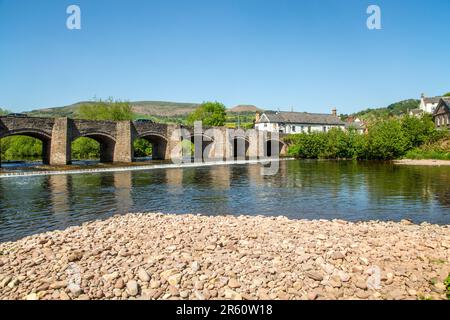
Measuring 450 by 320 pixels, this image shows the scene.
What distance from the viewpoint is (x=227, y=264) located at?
26.1ft

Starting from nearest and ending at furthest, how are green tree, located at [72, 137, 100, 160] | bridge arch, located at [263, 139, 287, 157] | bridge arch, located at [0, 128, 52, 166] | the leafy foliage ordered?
1. bridge arch, located at [0, 128, 52, 166]
2. green tree, located at [72, 137, 100, 160]
3. the leafy foliage
4. bridge arch, located at [263, 139, 287, 157]

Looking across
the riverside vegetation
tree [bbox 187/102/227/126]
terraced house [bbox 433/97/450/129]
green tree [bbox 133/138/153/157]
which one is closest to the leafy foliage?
green tree [bbox 133/138/153/157]

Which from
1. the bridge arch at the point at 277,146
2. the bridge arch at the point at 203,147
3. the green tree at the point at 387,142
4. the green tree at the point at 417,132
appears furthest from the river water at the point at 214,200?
the bridge arch at the point at 277,146

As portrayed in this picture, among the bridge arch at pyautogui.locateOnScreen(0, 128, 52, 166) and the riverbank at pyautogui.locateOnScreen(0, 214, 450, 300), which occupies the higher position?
the bridge arch at pyautogui.locateOnScreen(0, 128, 52, 166)

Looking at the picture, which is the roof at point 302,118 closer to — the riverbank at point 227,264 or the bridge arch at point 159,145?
the bridge arch at point 159,145

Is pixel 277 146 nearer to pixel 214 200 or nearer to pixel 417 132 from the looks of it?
pixel 417 132

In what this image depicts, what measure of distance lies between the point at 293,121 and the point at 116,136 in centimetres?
5371

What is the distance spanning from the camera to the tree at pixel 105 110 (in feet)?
220

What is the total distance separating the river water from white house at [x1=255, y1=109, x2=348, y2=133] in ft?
190

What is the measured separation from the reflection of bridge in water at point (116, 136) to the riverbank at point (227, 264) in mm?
30280

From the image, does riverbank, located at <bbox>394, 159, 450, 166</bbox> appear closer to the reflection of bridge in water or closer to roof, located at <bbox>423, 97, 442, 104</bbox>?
the reflection of bridge in water

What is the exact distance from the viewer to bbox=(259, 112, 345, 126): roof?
8562cm

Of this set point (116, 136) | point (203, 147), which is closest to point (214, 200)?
point (116, 136)

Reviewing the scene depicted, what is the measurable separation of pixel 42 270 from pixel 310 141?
6198 cm
